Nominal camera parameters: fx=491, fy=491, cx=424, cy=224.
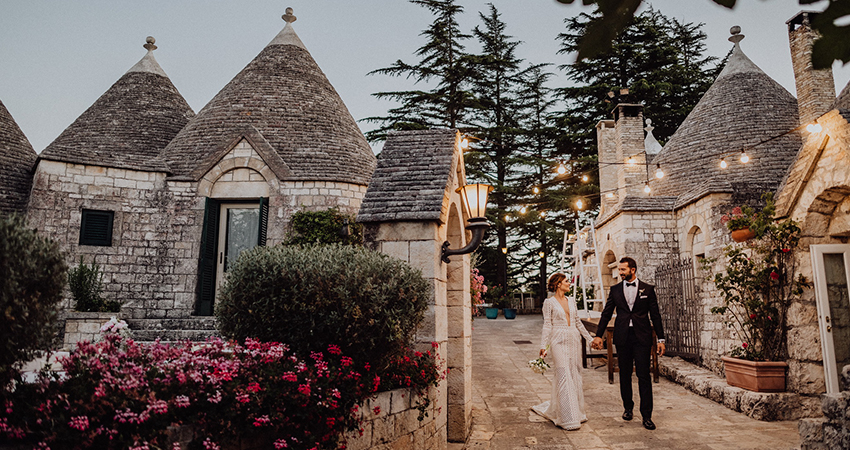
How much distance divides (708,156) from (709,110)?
200 cm

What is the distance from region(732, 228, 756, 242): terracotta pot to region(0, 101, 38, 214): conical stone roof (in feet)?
44.5

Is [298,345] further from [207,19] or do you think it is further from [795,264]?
[207,19]

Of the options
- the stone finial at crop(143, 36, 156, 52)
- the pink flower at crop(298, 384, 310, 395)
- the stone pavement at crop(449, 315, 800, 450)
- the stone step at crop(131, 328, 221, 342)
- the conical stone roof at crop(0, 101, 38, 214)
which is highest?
the stone finial at crop(143, 36, 156, 52)

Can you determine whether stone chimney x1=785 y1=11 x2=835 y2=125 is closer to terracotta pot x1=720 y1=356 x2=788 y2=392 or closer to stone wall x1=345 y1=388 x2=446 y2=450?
terracotta pot x1=720 y1=356 x2=788 y2=392

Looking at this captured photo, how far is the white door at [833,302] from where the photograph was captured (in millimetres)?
5434

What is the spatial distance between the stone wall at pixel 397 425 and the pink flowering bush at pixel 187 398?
203mm

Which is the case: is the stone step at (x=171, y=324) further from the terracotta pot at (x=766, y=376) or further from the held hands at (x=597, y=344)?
the terracotta pot at (x=766, y=376)

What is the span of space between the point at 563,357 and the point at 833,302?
3146 mm

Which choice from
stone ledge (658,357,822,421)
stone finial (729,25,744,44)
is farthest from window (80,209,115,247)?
stone finial (729,25,744,44)

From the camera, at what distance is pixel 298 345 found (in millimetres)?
3418

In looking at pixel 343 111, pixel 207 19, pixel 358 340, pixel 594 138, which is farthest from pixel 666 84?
pixel 358 340

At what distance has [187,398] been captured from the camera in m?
2.45

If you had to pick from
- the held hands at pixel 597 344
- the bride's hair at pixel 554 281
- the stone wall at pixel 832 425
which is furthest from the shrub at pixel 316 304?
the stone wall at pixel 832 425

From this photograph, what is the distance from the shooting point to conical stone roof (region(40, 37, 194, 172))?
10.4 meters
